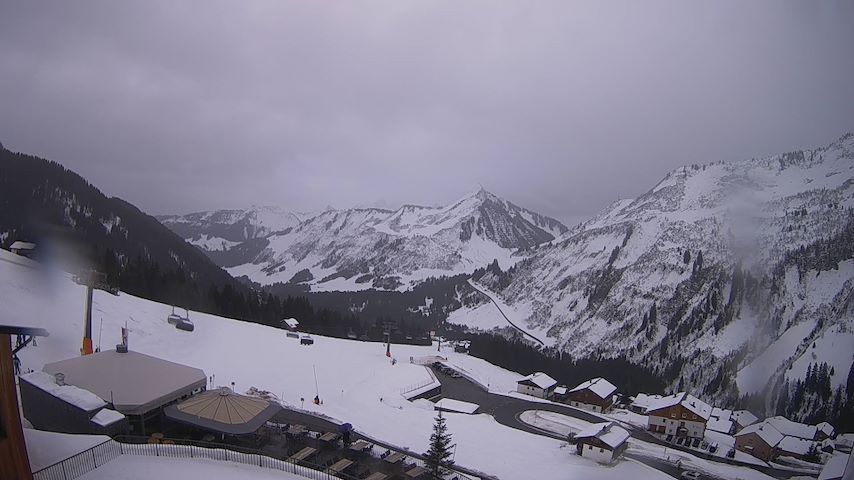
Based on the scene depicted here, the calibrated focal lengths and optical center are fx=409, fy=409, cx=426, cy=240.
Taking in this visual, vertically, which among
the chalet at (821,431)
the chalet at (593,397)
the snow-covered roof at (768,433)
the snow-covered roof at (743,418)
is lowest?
the chalet at (593,397)

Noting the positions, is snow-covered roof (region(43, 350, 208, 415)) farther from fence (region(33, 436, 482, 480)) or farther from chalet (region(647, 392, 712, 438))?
chalet (region(647, 392, 712, 438))

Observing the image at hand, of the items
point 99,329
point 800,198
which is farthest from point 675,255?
point 99,329

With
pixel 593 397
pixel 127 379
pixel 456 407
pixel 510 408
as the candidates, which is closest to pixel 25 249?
pixel 127 379

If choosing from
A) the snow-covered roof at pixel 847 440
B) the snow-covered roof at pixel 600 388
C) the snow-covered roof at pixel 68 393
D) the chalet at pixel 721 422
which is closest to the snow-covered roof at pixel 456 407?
the snow-covered roof at pixel 600 388

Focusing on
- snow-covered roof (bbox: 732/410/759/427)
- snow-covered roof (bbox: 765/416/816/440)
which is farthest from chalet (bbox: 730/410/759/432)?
snow-covered roof (bbox: 765/416/816/440)

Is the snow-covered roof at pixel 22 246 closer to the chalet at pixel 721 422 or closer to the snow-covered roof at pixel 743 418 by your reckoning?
the snow-covered roof at pixel 743 418

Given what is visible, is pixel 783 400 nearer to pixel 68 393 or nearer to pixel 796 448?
pixel 796 448
